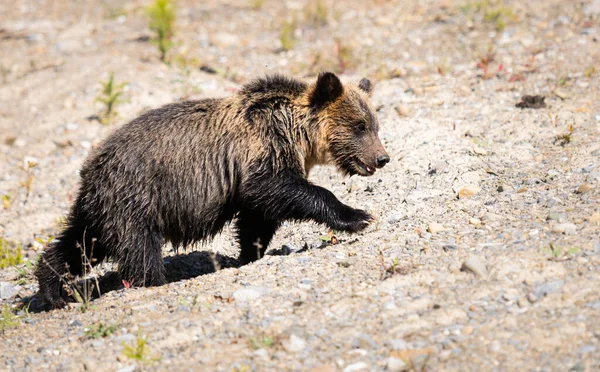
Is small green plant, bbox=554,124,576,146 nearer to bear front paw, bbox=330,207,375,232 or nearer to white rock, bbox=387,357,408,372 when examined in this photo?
bear front paw, bbox=330,207,375,232

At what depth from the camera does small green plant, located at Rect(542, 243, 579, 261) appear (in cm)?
503

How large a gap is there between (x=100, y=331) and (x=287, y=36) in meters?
8.26

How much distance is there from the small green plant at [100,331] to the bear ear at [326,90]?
2.94m

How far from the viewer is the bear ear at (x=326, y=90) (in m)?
6.64

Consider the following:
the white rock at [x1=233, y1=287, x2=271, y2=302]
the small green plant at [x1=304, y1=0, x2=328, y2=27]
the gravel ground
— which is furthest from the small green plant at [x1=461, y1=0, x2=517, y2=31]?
the white rock at [x1=233, y1=287, x2=271, y2=302]

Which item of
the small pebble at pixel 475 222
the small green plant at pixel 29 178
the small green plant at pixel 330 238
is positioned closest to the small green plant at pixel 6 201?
the small green plant at pixel 29 178

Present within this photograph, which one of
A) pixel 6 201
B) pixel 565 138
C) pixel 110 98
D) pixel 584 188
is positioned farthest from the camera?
pixel 110 98

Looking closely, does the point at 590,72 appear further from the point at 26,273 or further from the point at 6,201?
the point at 6,201

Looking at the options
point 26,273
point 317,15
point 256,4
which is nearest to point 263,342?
point 26,273

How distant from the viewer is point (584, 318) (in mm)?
4367

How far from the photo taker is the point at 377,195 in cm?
746

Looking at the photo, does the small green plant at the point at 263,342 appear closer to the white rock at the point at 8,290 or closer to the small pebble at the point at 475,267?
the small pebble at the point at 475,267

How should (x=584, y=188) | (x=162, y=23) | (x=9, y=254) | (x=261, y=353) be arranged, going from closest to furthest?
(x=261, y=353), (x=584, y=188), (x=9, y=254), (x=162, y=23)

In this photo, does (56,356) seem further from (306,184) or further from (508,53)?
(508,53)
